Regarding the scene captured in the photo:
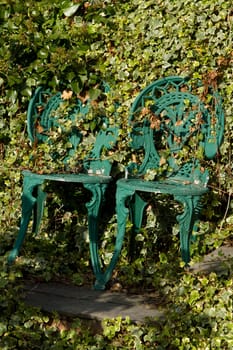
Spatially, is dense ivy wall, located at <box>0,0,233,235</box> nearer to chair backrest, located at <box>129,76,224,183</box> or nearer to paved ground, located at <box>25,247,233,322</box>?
chair backrest, located at <box>129,76,224,183</box>

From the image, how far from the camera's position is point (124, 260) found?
204 inches

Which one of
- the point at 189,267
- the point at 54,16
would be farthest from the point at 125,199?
the point at 54,16

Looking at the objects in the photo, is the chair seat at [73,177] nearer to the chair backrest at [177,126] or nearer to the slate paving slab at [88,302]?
the chair backrest at [177,126]

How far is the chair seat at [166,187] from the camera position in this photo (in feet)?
15.0

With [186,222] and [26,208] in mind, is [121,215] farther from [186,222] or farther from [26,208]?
[26,208]

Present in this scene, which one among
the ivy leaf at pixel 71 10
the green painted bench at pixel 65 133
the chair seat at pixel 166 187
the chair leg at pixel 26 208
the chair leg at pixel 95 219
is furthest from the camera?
the ivy leaf at pixel 71 10

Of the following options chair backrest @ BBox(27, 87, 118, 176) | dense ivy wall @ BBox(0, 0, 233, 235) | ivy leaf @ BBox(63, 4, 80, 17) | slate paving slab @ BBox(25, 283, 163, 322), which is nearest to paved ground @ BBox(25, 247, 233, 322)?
slate paving slab @ BBox(25, 283, 163, 322)

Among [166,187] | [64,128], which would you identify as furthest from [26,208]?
[166,187]

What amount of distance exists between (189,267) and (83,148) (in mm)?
1294

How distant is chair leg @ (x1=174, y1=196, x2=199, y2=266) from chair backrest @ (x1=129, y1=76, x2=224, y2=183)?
434 mm

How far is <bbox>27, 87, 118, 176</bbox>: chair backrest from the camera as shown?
5.40 m

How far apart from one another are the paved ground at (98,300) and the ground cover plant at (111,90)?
0.07m

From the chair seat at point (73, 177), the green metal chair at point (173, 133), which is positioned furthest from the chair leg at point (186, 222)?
the chair seat at point (73, 177)

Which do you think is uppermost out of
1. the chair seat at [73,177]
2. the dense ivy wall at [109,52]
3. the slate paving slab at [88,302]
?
the dense ivy wall at [109,52]
